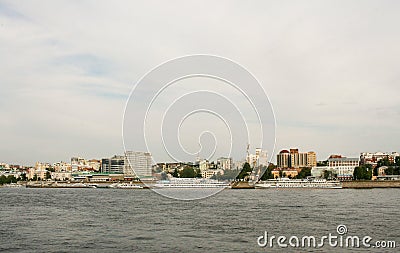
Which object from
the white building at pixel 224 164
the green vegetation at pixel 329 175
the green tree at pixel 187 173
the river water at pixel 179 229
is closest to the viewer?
the river water at pixel 179 229

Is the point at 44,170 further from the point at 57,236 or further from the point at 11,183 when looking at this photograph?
the point at 57,236

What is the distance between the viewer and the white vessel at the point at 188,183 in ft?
149

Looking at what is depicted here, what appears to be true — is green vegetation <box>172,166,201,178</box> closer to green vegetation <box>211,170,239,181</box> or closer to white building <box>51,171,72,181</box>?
green vegetation <box>211,170,239,181</box>

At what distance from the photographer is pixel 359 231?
608 inches

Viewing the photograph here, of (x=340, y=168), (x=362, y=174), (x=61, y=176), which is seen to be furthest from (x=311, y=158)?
(x=61, y=176)

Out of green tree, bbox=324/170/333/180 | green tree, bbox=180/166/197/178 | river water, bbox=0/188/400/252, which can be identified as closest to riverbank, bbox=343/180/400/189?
green tree, bbox=324/170/333/180

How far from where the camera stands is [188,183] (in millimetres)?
49312

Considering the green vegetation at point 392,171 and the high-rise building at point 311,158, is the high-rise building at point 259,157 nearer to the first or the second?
the green vegetation at point 392,171

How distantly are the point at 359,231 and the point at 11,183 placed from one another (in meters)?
85.3

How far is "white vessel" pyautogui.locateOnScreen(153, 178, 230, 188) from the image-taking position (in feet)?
149

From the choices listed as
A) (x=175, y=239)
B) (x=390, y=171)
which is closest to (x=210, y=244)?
(x=175, y=239)

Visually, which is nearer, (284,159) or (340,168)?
(340,168)

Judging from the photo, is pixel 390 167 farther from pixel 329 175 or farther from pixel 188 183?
pixel 188 183

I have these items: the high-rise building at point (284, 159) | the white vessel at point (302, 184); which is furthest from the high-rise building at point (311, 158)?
the white vessel at point (302, 184)
